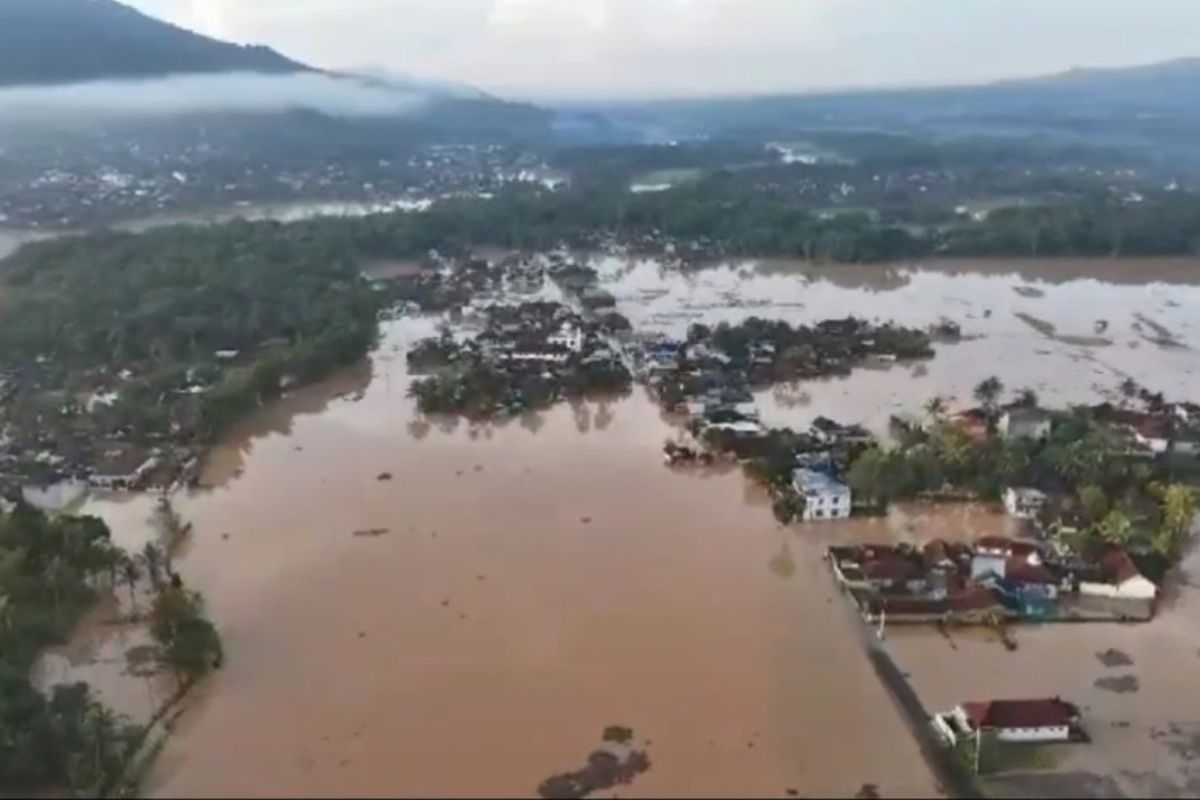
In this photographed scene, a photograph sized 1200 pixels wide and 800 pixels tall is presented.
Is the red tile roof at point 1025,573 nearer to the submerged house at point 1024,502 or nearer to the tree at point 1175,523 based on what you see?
the tree at point 1175,523

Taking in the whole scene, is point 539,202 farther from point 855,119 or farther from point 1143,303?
point 855,119

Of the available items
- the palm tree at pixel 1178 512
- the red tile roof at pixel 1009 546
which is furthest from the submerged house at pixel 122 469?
the palm tree at pixel 1178 512

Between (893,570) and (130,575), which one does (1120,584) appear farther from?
(130,575)

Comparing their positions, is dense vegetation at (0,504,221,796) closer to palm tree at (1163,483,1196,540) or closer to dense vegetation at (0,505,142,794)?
dense vegetation at (0,505,142,794)

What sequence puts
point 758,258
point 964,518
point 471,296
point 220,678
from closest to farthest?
point 220,678 → point 964,518 → point 471,296 → point 758,258

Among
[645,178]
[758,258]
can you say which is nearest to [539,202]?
[758,258]

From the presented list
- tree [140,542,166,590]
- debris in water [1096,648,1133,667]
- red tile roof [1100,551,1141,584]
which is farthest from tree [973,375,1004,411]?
tree [140,542,166,590]
